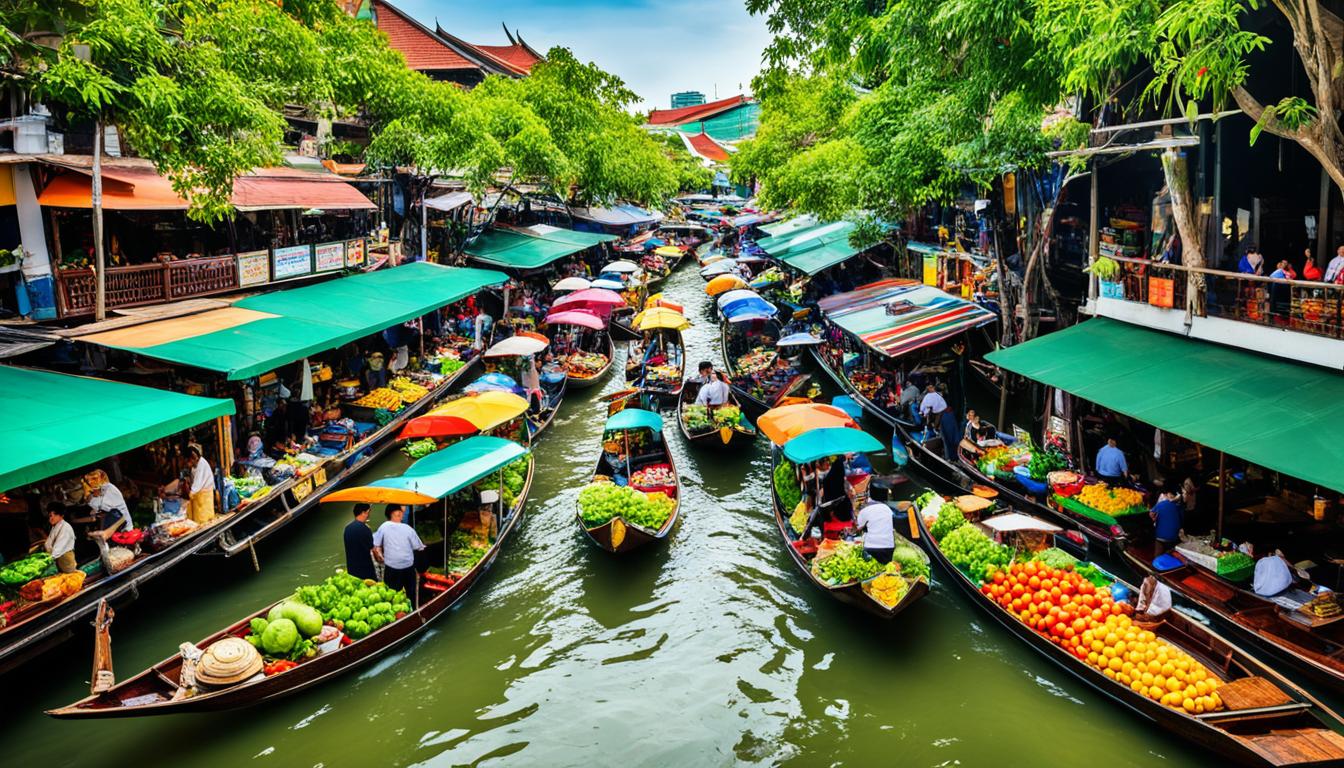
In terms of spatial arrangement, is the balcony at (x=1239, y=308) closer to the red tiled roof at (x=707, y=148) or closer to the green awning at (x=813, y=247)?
the green awning at (x=813, y=247)

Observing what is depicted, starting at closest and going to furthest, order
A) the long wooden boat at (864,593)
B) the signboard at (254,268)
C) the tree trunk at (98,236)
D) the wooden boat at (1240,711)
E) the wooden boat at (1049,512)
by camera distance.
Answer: the wooden boat at (1240,711) < the long wooden boat at (864,593) < the wooden boat at (1049,512) < the tree trunk at (98,236) < the signboard at (254,268)

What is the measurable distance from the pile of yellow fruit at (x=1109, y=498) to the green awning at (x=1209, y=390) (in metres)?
1.48

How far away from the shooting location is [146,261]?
15.9 m

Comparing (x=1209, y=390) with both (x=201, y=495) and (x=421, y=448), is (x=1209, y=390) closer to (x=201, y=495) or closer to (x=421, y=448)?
(x=421, y=448)

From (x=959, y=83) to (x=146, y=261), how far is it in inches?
585

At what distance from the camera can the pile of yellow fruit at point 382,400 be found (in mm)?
17281

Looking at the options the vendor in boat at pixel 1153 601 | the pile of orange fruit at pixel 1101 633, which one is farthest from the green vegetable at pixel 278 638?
the vendor in boat at pixel 1153 601

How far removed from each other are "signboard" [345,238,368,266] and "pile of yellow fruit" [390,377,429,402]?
346cm

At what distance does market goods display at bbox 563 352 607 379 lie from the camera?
22.4m

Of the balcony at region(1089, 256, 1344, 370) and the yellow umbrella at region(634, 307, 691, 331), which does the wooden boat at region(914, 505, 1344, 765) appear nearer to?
the balcony at region(1089, 256, 1344, 370)

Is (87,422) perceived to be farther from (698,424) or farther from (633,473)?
(698,424)

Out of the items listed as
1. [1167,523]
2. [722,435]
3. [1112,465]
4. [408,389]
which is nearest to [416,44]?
[408,389]

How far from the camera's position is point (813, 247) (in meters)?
27.9

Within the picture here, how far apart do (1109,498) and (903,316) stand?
24.2 feet
